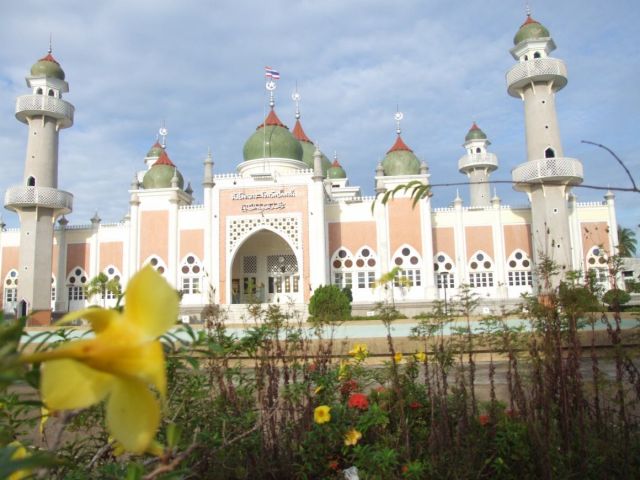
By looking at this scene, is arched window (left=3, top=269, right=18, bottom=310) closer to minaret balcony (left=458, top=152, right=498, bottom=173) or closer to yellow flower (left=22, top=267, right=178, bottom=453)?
minaret balcony (left=458, top=152, right=498, bottom=173)

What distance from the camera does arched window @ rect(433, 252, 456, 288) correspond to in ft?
78.8

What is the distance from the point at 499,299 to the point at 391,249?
4968 millimetres

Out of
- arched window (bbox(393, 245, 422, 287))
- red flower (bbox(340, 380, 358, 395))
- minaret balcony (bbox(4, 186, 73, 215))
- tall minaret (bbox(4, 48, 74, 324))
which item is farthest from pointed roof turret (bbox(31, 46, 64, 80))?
red flower (bbox(340, 380, 358, 395))

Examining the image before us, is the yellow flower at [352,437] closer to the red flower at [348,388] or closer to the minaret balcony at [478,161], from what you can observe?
the red flower at [348,388]

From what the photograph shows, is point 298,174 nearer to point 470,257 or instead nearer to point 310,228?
point 310,228

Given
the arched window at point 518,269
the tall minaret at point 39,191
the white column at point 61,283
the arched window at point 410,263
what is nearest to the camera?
the tall minaret at point 39,191

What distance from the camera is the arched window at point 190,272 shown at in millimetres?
24266

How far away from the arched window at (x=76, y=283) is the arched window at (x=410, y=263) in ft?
48.2

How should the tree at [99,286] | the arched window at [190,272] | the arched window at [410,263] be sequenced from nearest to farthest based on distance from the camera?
the arched window at [410,263] → the tree at [99,286] → the arched window at [190,272]

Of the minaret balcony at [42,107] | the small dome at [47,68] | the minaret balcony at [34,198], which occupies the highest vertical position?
the small dome at [47,68]

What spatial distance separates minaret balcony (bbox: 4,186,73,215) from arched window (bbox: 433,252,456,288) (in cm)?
1633

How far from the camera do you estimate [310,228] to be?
23.2 meters

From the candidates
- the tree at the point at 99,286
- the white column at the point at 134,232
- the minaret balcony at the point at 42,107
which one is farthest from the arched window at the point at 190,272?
the minaret balcony at the point at 42,107

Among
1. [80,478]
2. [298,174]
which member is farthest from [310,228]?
[80,478]
